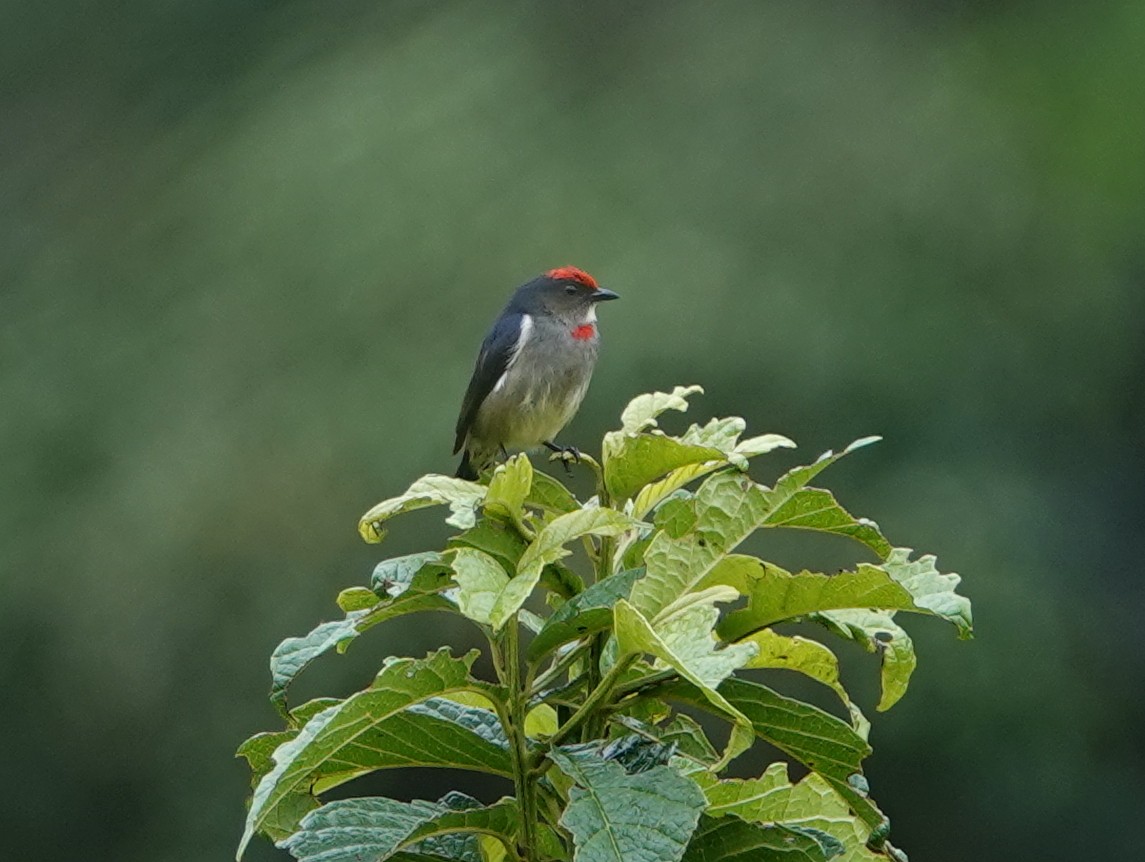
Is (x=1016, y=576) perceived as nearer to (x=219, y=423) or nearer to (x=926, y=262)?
(x=926, y=262)

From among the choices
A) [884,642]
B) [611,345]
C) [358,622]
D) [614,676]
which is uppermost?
[358,622]

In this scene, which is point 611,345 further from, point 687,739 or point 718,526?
point 718,526

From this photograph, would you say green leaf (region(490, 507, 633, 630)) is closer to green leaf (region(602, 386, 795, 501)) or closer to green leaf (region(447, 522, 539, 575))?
green leaf (region(447, 522, 539, 575))

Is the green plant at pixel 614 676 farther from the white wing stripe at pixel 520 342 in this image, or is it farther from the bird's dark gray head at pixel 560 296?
the bird's dark gray head at pixel 560 296

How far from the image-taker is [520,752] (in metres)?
1.73

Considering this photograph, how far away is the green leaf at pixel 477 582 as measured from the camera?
1597 millimetres

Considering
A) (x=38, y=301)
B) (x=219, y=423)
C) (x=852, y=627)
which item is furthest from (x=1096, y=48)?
(x=852, y=627)

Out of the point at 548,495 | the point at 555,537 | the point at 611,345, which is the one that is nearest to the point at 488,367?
the point at 548,495

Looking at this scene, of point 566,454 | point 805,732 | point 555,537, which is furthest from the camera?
point 566,454

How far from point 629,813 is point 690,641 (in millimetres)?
164

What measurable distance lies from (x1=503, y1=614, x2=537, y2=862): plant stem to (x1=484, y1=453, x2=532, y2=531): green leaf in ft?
0.34

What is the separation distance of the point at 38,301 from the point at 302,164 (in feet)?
7.42

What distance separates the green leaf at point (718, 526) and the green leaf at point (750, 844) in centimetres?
23

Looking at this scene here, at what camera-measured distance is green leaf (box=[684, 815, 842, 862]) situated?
170 cm
